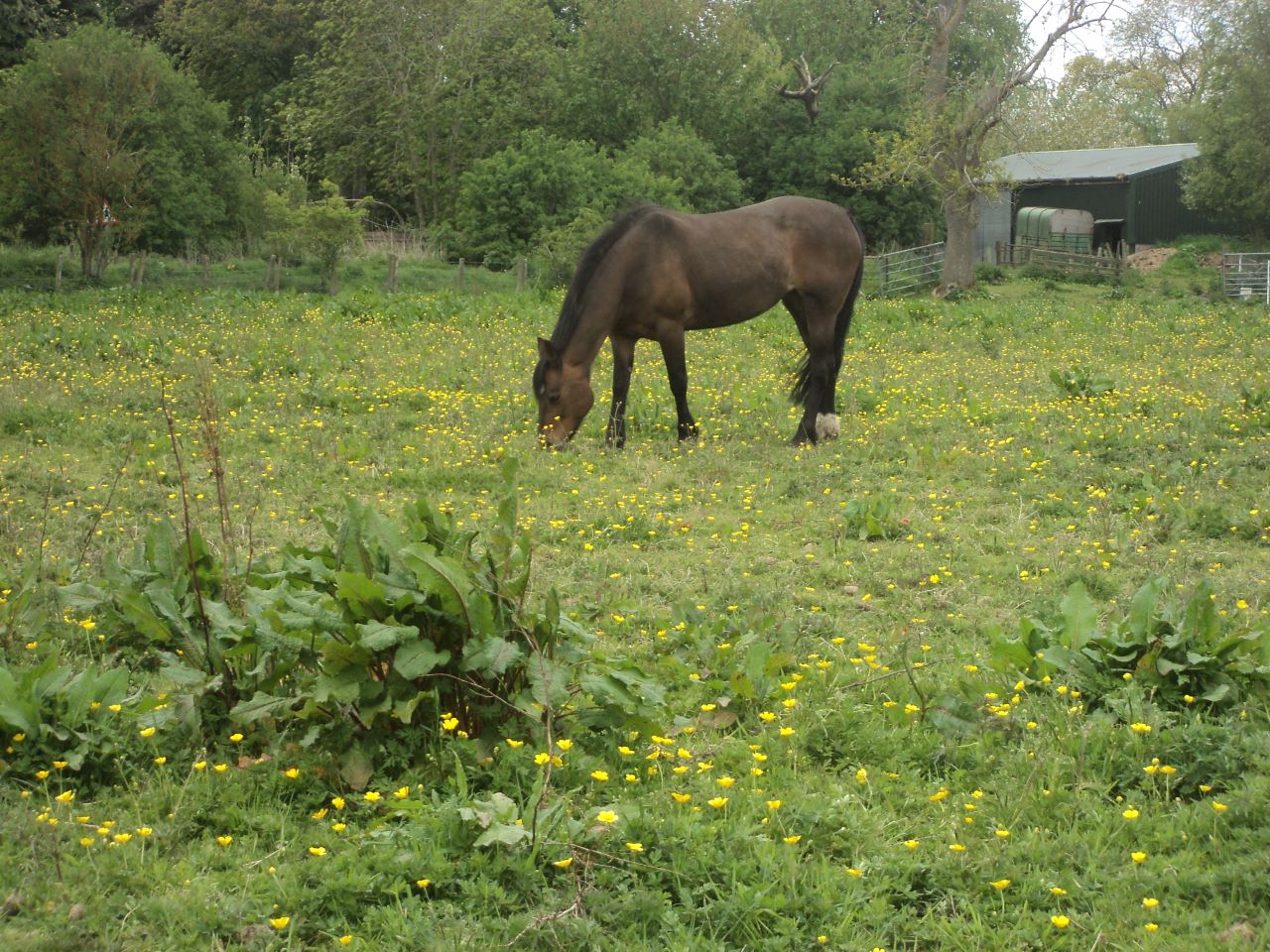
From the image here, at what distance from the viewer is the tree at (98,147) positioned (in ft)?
80.0

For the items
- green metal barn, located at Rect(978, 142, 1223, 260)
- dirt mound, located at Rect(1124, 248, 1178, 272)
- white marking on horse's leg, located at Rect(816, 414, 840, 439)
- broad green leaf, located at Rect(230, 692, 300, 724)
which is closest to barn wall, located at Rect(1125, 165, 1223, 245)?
green metal barn, located at Rect(978, 142, 1223, 260)

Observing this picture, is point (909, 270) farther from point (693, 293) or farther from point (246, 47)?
point (246, 47)

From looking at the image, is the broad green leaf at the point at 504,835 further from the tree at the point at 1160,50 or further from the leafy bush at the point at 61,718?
the tree at the point at 1160,50

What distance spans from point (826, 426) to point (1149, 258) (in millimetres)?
31875

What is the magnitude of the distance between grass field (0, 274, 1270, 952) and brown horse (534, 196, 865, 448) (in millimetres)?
1224

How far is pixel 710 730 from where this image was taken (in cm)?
472

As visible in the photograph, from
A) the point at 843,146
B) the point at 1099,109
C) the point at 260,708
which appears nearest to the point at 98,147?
the point at 843,146

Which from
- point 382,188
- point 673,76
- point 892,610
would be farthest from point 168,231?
point 892,610

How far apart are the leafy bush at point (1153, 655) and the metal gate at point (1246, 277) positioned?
83.6ft

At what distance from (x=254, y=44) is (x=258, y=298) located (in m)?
24.7

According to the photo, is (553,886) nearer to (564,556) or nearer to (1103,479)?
(564,556)

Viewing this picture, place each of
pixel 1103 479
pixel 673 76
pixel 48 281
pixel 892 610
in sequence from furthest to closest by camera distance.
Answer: pixel 673 76 < pixel 48 281 < pixel 1103 479 < pixel 892 610

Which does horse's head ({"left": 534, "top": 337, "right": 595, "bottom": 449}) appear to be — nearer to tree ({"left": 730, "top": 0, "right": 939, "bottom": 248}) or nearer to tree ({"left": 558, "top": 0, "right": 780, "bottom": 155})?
tree ({"left": 730, "top": 0, "right": 939, "bottom": 248})

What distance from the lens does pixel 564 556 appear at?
293 inches
